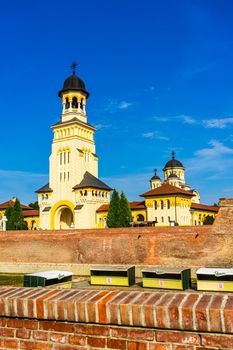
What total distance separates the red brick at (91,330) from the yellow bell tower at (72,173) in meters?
45.4

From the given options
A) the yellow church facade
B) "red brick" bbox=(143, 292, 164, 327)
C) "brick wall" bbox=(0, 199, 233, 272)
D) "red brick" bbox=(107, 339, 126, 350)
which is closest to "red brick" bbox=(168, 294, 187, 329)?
"red brick" bbox=(143, 292, 164, 327)

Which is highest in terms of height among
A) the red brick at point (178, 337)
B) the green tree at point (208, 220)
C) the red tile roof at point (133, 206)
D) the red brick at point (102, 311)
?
the red tile roof at point (133, 206)

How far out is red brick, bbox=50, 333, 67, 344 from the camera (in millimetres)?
2766

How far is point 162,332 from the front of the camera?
8.13ft

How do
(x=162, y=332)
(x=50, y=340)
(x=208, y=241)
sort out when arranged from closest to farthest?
(x=162, y=332)
(x=50, y=340)
(x=208, y=241)

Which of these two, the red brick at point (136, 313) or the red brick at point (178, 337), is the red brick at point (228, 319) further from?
the red brick at point (136, 313)

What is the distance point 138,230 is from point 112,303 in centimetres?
2471

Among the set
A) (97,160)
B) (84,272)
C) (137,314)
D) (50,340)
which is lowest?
(84,272)

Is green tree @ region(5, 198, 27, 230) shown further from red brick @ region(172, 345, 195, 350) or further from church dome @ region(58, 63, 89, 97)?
red brick @ region(172, 345, 195, 350)

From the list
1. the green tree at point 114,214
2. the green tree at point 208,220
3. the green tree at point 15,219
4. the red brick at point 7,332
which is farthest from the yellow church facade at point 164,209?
the red brick at point 7,332

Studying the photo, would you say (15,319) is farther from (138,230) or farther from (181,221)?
(181,221)

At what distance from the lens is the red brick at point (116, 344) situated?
259cm

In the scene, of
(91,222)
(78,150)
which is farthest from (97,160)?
(91,222)

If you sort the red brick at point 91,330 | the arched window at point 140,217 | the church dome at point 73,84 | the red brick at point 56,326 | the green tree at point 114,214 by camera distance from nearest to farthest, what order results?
the red brick at point 91,330, the red brick at point 56,326, the green tree at point 114,214, the arched window at point 140,217, the church dome at point 73,84
